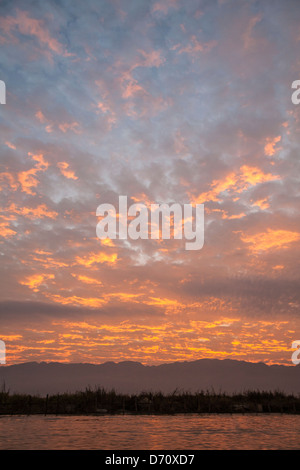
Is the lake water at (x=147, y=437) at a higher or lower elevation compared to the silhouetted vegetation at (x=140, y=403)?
higher

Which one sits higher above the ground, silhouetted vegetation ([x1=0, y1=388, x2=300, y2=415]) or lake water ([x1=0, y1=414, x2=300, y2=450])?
lake water ([x1=0, y1=414, x2=300, y2=450])

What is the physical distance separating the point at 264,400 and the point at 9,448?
38077 mm

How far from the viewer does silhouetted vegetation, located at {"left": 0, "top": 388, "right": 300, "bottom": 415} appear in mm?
41969

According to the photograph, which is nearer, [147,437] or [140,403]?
[147,437]

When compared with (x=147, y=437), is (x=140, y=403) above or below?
below

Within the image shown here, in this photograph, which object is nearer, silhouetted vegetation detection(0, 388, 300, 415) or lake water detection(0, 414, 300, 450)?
lake water detection(0, 414, 300, 450)

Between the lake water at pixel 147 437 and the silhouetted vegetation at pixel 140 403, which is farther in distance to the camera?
the silhouetted vegetation at pixel 140 403

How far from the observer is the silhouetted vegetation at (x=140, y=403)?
42.0 m

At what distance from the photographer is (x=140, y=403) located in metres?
44.8

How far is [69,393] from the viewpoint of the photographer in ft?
150
